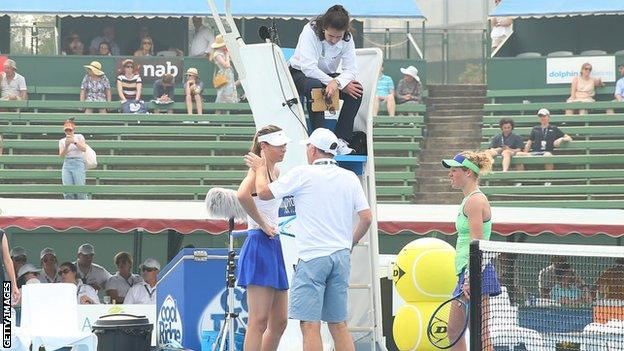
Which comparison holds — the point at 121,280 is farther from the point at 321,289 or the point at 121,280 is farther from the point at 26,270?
the point at 321,289

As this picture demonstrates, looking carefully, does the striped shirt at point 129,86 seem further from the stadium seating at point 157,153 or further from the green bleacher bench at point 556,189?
the green bleacher bench at point 556,189

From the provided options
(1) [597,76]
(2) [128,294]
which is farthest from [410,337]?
(1) [597,76]

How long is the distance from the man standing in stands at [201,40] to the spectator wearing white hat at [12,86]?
124 inches

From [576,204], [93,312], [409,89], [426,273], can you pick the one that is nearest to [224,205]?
[426,273]

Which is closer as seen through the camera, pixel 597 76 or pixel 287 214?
pixel 287 214

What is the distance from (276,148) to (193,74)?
13.9m

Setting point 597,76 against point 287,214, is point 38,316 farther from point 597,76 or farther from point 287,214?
point 597,76

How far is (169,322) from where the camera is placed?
11484 millimetres

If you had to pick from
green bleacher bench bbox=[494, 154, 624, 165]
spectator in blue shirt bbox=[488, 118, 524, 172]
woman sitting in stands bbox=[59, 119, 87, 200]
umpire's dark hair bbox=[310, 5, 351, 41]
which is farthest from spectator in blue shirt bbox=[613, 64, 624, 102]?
umpire's dark hair bbox=[310, 5, 351, 41]

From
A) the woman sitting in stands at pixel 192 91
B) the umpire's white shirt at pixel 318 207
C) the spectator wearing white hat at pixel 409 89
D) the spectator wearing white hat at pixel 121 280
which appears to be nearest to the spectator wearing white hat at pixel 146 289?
the spectator wearing white hat at pixel 121 280

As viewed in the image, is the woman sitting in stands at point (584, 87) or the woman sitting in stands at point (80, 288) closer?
the woman sitting in stands at point (80, 288)

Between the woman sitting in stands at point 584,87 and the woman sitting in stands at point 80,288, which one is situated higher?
the woman sitting in stands at point 584,87

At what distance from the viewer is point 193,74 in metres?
22.5

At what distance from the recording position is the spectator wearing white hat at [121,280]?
→ 1488 cm
